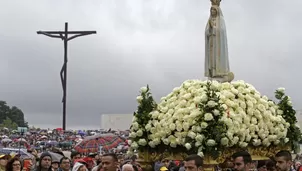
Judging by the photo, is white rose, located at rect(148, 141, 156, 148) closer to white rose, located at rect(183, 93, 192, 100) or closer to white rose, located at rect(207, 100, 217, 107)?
white rose, located at rect(183, 93, 192, 100)

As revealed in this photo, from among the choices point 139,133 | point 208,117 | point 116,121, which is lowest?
point 139,133

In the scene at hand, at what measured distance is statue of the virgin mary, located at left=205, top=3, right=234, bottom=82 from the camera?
34.1 ft

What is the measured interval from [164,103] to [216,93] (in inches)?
37.0

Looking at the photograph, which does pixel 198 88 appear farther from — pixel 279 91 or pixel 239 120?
pixel 279 91

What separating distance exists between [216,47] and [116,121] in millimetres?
24950

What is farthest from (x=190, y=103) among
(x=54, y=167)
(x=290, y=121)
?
(x=54, y=167)

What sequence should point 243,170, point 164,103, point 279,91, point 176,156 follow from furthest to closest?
point 279,91, point 164,103, point 176,156, point 243,170

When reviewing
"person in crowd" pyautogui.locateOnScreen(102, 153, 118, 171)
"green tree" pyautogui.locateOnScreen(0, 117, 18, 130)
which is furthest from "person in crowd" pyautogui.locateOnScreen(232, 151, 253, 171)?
"green tree" pyautogui.locateOnScreen(0, 117, 18, 130)

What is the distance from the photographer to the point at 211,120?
725cm

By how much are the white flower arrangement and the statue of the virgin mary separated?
193 cm

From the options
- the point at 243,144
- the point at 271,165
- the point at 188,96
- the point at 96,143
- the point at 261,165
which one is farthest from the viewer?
the point at 96,143

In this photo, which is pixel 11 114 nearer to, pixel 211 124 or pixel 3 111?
pixel 3 111

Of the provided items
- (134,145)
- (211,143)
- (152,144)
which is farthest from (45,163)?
(211,143)

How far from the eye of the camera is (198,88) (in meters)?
8.03
